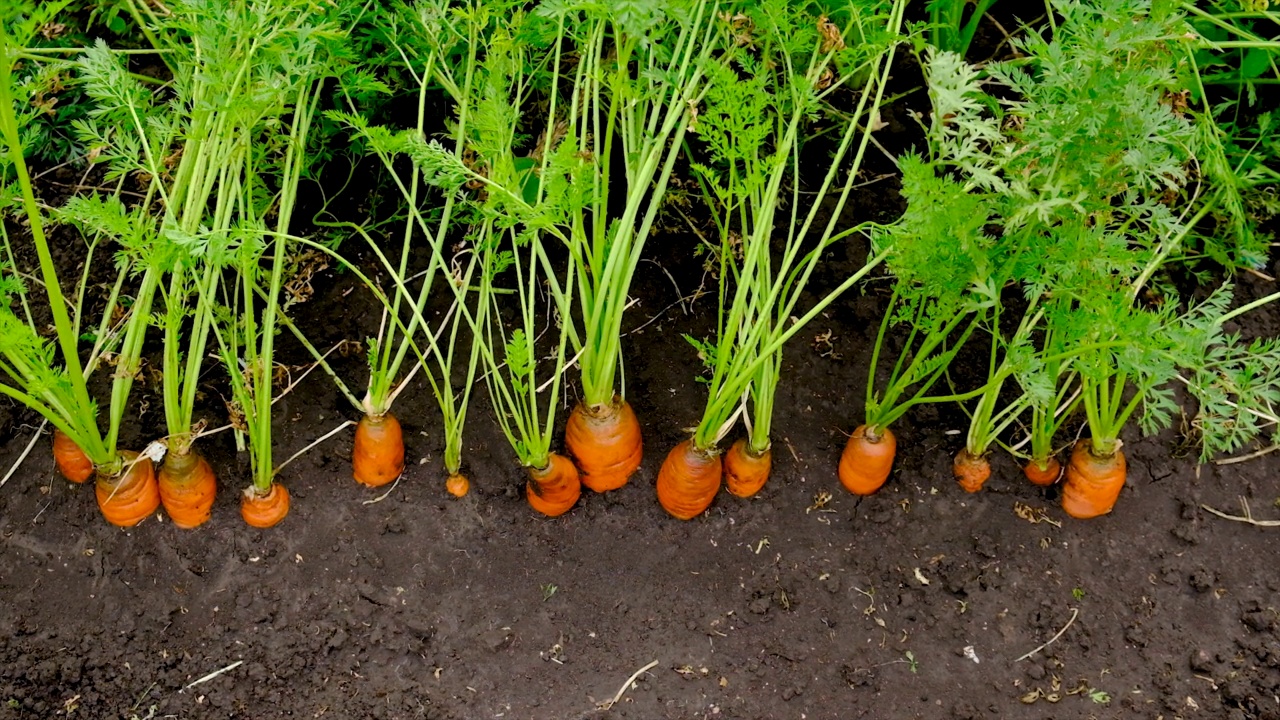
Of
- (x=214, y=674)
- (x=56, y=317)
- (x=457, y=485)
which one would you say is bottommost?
(x=214, y=674)

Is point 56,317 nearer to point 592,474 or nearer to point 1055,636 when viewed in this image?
point 592,474

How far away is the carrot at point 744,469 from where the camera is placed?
198cm

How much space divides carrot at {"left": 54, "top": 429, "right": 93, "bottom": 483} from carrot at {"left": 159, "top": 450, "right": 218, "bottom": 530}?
0.52 feet

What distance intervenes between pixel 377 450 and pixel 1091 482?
1474 millimetres

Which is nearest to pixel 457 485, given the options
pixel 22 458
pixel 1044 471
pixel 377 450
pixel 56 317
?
pixel 377 450

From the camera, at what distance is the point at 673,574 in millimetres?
1975

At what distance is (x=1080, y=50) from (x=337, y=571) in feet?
5.46

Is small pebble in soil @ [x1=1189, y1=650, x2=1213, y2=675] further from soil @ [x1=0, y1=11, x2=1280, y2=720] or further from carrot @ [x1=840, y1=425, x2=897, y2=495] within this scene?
carrot @ [x1=840, y1=425, x2=897, y2=495]

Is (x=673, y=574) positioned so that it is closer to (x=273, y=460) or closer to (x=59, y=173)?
(x=273, y=460)

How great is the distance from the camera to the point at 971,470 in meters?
2.00

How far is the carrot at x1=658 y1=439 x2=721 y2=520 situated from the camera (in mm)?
1939

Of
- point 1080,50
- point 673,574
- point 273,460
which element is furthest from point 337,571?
point 1080,50

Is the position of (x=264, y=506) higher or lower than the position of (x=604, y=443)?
lower

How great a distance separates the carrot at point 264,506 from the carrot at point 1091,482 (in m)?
1.64
